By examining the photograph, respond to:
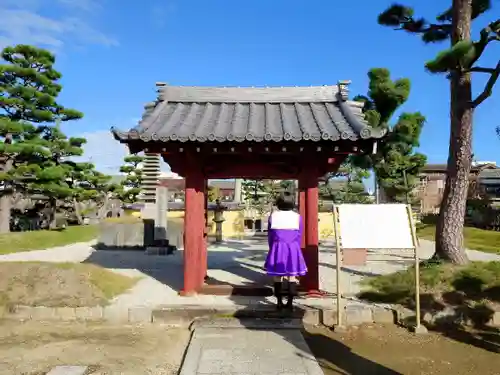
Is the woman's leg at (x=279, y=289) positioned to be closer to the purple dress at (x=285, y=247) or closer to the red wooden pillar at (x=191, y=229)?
the purple dress at (x=285, y=247)

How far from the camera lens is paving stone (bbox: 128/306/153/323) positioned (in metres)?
6.13

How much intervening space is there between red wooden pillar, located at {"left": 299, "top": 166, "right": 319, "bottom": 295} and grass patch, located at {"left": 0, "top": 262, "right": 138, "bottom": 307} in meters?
3.38

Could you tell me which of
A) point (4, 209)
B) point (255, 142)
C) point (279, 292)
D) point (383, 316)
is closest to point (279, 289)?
point (279, 292)

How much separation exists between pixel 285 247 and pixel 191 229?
6.10 feet

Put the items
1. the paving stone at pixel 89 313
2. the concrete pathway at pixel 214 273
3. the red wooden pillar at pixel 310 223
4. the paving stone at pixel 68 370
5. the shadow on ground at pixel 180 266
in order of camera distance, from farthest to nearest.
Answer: the shadow on ground at pixel 180 266
the red wooden pillar at pixel 310 223
the concrete pathway at pixel 214 273
the paving stone at pixel 89 313
the paving stone at pixel 68 370

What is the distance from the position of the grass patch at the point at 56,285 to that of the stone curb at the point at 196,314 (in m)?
0.18

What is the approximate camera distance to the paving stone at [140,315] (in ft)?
20.1

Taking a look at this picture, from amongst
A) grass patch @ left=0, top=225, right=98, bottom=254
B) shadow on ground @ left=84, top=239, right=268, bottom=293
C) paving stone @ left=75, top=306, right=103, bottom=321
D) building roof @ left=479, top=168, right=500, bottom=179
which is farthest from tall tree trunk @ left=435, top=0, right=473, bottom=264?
building roof @ left=479, top=168, right=500, bottom=179

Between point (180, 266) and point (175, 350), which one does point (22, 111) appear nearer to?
point (180, 266)

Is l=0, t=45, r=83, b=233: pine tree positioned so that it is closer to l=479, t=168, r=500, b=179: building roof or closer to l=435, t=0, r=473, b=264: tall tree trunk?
l=435, t=0, r=473, b=264: tall tree trunk

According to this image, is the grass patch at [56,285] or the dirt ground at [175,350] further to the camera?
the grass patch at [56,285]

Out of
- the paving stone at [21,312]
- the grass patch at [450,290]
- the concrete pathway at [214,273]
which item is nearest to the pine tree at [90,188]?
the concrete pathway at [214,273]

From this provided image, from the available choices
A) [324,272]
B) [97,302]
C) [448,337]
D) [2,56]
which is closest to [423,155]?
[324,272]

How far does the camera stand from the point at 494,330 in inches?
226
